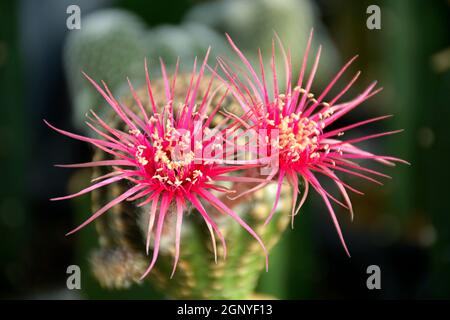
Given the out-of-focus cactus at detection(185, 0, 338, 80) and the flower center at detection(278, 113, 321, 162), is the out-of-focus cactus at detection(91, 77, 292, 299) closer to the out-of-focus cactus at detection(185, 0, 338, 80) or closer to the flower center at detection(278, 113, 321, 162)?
the flower center at detection(278, 113, 321, 162)

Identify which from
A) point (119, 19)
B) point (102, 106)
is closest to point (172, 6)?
point (119, 19)

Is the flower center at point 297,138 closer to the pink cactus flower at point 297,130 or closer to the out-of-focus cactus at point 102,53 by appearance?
the pink cactus flower at point 297,130

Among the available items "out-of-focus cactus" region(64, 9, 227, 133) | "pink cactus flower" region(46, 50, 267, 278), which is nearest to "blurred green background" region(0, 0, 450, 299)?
"out-of-focus cactus" region(64, 9, 227, 133)

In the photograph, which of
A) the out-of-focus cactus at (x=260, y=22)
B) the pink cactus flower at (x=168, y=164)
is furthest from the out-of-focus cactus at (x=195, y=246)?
the out-of-focus cactus at (x=260, y=22)

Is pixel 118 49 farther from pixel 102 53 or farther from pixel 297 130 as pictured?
pixel 297 130

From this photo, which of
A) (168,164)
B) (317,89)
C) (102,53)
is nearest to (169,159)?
(168,164)

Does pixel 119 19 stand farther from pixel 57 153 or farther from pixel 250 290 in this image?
pixel 57 153
